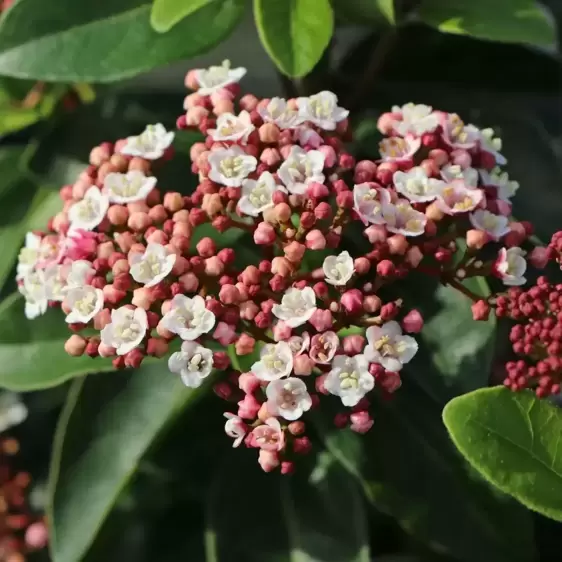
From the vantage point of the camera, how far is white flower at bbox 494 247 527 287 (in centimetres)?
63

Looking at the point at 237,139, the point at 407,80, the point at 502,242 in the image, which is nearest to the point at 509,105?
the point at 407,80

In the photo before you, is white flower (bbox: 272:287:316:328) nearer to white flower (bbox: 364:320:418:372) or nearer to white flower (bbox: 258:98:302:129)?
white flower (bbox: 364:320:418:372)

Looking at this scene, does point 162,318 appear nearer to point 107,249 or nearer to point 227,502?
point 107,249

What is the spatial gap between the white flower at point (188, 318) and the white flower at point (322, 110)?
0.64 feet

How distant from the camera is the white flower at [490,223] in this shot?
2.10 feet

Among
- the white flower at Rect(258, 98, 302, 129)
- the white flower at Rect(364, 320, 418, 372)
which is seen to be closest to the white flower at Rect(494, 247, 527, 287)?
the white flower at Rect(364, 320, 418, 372)

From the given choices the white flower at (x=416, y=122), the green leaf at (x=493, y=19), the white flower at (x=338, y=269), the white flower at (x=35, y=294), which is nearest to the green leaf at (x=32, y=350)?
the white flower at (x=35, y=294)

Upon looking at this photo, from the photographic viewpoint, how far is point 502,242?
2.28 feet

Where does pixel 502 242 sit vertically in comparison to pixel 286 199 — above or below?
below

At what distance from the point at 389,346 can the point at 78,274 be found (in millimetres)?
262

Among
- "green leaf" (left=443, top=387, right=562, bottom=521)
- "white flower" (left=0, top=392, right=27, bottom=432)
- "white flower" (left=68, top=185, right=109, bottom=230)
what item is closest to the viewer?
"green leaf" (left=443, top=387, right=562, bottom=521)

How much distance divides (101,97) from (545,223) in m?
0.57

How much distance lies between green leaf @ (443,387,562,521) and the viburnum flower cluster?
65 millimetres

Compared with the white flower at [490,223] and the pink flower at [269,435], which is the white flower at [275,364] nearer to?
the pink flower at [269,435]
